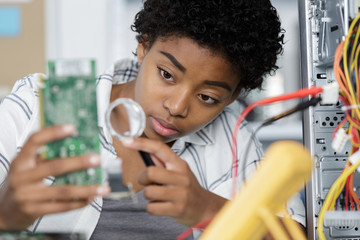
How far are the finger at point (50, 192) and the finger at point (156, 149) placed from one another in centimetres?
10

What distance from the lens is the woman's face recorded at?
0.85 meters

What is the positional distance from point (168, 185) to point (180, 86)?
0.95 feet

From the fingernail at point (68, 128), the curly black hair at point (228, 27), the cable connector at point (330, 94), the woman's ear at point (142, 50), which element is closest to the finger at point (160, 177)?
the fingernail at point (68, 128)

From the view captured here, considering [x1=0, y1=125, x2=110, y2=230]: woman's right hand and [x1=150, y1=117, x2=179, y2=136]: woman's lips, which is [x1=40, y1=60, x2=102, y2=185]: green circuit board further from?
[x1=150, y1=117, x2=179, y2=136]: woman's lips

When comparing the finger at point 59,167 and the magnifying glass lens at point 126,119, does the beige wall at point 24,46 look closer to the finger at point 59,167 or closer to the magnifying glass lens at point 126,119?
the magnifying glass lens at point 126,119

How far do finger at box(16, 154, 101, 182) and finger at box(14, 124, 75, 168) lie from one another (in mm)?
18

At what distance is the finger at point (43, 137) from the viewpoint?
51 centimetres

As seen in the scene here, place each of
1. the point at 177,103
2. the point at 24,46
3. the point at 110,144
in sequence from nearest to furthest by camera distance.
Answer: the point at 177,103, the point at 110,144, the point at 24,46

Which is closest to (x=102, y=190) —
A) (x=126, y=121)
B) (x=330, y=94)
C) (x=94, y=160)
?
(x=94, y=160)

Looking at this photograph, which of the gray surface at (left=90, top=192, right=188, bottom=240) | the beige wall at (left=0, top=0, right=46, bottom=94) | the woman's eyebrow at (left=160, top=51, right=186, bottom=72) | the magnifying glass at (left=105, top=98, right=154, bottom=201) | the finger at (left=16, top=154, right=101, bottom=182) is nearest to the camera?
the finger at (left=16, top=154, right=101, bottom=182)

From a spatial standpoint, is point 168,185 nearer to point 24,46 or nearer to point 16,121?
point 16,121

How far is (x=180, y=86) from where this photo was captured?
2.81 feet

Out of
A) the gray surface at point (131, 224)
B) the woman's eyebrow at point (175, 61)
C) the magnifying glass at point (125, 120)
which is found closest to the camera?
the magnifying glass at point (125, 120)

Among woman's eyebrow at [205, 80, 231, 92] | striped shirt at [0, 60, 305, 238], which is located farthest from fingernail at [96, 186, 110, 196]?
woman's eyebrow at [205, 80, 231, 92]
